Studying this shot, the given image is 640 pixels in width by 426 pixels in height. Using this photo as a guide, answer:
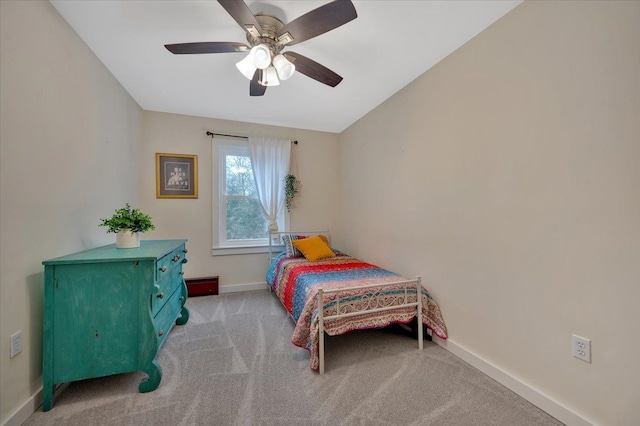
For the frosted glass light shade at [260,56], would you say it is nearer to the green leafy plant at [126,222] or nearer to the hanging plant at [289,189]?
the green leafy plant at [126,222]

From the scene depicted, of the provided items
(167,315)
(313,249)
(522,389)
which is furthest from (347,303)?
(167,315)

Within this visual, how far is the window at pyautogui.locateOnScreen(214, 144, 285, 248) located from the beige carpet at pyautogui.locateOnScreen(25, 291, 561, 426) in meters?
1.55

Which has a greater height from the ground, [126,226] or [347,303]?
[126,226]

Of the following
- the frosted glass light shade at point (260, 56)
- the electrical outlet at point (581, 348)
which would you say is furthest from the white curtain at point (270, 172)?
the electrical outlet at point (581, 348)

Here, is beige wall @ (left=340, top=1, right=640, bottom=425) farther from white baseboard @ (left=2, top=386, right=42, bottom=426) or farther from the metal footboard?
white baseboard @ (left=2, top=386, right=42, bottom=426)

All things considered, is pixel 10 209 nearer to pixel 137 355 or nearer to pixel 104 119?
pixel 137 355

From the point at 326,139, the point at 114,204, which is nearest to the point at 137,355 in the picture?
the point at 114,204

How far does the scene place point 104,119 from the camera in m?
2.22

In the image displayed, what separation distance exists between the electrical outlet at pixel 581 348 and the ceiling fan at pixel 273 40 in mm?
2046

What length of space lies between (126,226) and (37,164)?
0.60 m

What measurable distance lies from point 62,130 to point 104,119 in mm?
646

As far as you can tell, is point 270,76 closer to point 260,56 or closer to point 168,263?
point 260,56

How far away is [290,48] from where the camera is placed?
2033 mm

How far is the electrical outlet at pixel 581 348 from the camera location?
1.27 metres
